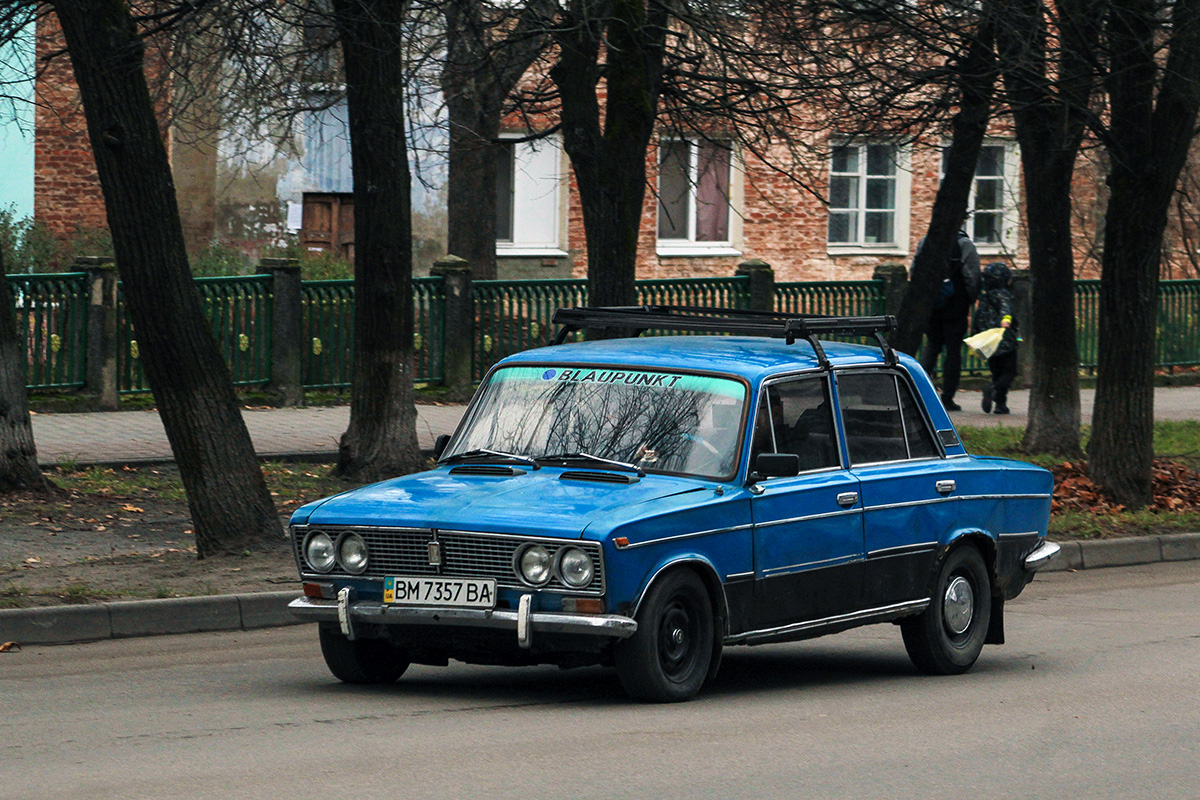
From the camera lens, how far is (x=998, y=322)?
23328mm

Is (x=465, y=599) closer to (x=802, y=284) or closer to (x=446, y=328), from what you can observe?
(x=446, y=328)

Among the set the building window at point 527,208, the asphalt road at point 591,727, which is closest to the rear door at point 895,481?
the asphalt road at point 591,727

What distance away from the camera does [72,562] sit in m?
11.3

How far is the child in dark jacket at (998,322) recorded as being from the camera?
918 inches

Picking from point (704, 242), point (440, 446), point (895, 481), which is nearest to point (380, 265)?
point (440, 446)

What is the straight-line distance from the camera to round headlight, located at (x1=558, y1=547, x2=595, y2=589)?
6887mm

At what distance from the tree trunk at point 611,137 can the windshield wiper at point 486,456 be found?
582 cm

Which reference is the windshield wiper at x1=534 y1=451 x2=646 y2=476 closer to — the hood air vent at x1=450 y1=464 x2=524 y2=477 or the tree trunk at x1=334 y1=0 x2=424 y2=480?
the hood air vent at x1=450 y1=464 x2=524 y2=477

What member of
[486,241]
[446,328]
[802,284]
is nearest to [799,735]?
[446,328]

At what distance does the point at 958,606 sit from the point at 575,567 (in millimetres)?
2739

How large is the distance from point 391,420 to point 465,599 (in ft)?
26.9

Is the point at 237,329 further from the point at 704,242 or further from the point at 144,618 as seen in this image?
the point at 704,242

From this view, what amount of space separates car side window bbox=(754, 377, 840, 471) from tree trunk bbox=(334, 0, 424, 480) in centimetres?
681

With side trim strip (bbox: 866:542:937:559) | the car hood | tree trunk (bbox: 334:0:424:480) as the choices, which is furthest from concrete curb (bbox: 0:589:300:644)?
tree trunk (bbox: 334:0:424:480)
